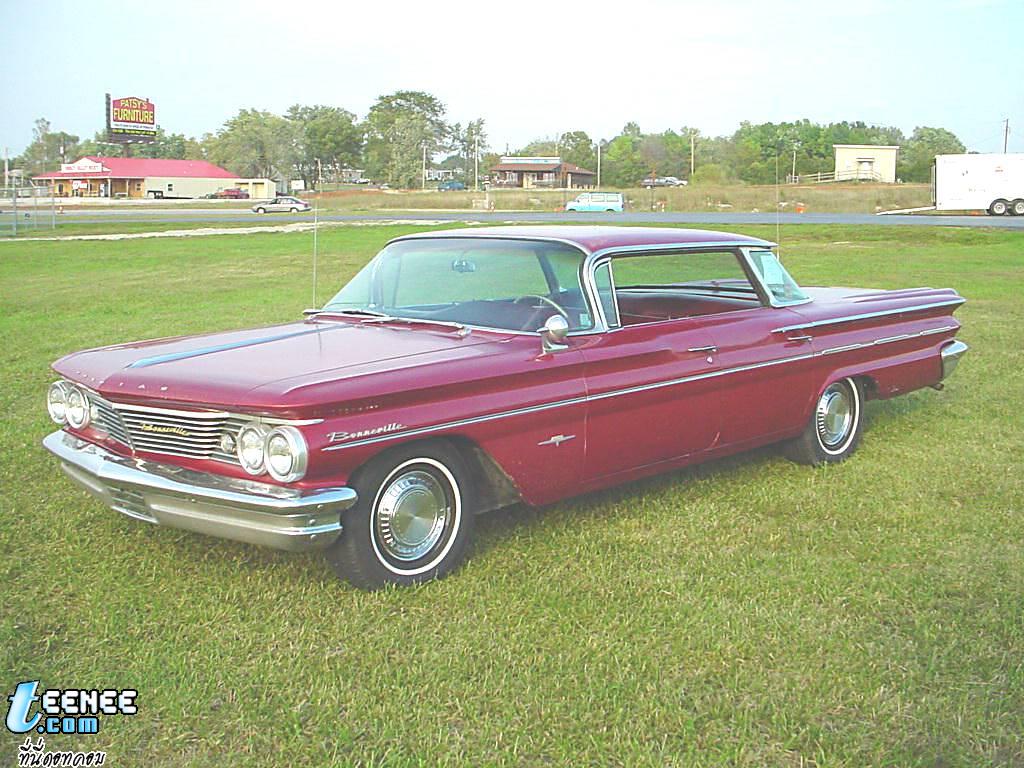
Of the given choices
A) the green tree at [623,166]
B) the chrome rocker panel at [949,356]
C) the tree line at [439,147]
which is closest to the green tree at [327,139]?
the tree line at [439,147]

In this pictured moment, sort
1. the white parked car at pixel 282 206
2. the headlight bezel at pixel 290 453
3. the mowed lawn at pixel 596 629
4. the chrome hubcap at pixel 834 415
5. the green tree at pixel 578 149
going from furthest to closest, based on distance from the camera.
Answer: the green tree at pixel 578 149
the white parked car at pixel 282 206
the chrome hubcap at pixel 834 415
the headlight bezel at pixel 290 453
the mowed lawn at pixel 596 629

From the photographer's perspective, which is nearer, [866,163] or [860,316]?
[860,316]

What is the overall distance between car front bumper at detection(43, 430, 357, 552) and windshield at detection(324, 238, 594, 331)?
4.61ft

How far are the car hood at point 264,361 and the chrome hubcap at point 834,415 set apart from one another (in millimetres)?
2283

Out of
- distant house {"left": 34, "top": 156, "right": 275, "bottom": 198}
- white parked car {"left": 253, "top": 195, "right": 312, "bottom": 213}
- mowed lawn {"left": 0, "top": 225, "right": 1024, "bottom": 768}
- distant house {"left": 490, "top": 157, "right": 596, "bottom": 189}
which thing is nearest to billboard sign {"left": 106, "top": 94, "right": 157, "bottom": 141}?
distant house {"left": 34, "top": 156, "right": 275, "bottom": 198}

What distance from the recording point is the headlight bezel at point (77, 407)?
185 inches

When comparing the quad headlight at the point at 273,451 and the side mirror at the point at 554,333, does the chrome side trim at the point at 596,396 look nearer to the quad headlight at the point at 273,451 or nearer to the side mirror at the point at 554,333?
the quad headlight at the point at 273,451

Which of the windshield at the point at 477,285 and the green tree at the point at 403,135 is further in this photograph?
the green tree at the point at 403,135

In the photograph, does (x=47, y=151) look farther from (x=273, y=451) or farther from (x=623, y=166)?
(x=273, y=451)

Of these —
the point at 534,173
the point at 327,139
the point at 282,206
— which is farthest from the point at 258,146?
the point at 282,206

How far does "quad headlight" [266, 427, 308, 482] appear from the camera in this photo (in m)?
3.90

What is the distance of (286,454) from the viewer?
3.94m

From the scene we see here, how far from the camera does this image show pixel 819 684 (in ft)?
11.7

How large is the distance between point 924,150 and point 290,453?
109166 millimetres
